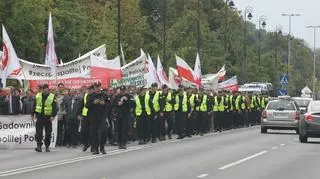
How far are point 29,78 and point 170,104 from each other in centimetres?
678

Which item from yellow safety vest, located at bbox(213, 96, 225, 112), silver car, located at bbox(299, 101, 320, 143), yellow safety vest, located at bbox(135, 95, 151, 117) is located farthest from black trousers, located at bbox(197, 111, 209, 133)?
yellow safety vest, located at bbox(135, 95, 151, 117)

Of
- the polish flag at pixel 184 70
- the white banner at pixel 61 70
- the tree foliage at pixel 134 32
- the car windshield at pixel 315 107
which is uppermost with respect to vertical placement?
the tree foliage at pixel 134 32

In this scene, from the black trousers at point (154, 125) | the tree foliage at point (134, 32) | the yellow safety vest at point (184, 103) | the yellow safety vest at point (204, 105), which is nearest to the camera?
the black trousers at point (154, 125)

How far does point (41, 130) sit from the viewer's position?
21953 mm

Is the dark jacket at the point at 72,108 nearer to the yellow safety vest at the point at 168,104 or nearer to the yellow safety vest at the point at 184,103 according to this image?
the yellow safety vest at the point at 168,104

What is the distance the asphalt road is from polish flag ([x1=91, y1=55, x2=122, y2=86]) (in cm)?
230

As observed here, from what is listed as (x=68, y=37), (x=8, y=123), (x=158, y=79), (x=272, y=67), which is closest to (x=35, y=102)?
(x=8, y=123)

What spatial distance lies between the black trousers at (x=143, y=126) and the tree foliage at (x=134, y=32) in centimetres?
1746

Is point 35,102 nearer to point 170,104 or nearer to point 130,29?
point 170,104

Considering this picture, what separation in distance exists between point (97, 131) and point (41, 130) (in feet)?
5.58

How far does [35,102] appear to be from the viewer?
22.0 m

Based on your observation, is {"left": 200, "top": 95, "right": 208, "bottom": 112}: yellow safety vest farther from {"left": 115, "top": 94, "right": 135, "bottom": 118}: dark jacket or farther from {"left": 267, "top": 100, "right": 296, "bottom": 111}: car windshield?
{"left": 115, "top": 94, "right": 135, "bottom": 118}: dark jacket

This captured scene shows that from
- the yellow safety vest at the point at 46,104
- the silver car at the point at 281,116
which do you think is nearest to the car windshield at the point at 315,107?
the silver car at the point at 281,116

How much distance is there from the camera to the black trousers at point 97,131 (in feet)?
69.5
